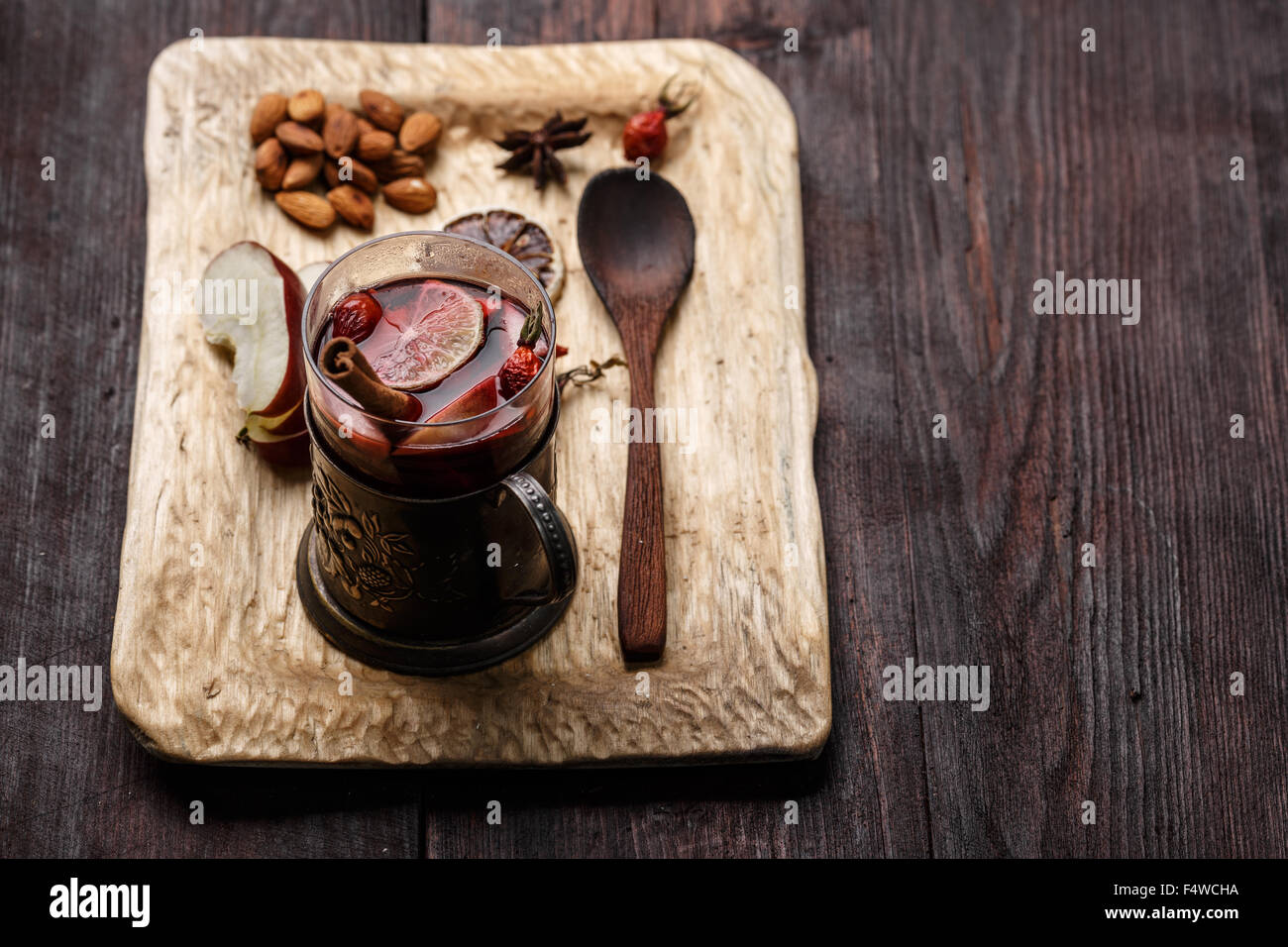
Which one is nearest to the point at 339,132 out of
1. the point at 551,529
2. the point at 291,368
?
the point at 291,368

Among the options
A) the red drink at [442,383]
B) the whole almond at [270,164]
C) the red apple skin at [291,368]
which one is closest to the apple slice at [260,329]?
the red apple skin at [291,368]

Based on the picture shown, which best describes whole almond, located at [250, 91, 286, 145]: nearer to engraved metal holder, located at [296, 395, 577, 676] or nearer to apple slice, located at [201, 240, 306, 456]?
apple slice, located at [201, 240, 306, 456]

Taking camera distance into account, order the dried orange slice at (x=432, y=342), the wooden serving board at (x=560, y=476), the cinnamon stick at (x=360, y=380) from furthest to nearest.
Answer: the wooden serving board at (x=560, y=476) → the dried orange slice at (x=432, y=342) → the cinnamon stick at (x=360, y=380)

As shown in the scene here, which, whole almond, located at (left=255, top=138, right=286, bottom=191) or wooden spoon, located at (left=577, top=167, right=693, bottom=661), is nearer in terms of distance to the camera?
wooden spoon, located at (left=577, top=167, right=693, bottom=661)

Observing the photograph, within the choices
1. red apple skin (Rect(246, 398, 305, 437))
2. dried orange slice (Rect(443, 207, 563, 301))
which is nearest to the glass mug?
red apple skin (Rect(246, 398, 305, 437))

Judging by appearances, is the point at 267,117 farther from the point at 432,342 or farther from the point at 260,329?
the point at 432,342

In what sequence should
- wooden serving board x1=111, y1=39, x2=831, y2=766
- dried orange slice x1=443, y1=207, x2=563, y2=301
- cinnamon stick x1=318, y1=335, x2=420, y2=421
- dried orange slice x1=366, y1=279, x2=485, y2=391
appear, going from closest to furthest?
cinnamon stick x1=318, y1=335, x2=420, y2=421
dried orange slice x1=366, y1=279, x2=485, y2=391
wooden serving board x1=111, y1=39, x2=831, y2=766
dried orange slice x1=443, y1=207, x2=563, y2=301

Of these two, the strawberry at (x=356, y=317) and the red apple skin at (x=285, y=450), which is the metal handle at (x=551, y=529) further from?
the red apple skin at (x=285, y=450)
